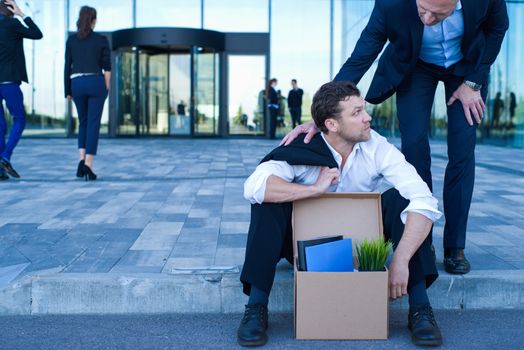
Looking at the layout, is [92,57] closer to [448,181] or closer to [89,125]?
[89,125]

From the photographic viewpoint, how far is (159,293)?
3.23 metres

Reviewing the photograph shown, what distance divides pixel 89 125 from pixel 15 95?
2.89 feet

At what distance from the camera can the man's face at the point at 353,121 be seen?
3014 mm

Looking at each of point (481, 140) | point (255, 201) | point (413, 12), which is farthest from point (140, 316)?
point (481, 140)

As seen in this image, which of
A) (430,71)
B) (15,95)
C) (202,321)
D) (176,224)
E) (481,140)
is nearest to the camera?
(202,321)

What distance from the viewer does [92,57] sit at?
7578mm

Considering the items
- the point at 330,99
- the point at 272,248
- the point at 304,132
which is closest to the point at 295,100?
the point at 304,132

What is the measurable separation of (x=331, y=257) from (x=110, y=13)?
1883 centimetres

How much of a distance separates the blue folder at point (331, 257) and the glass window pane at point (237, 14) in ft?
59.6

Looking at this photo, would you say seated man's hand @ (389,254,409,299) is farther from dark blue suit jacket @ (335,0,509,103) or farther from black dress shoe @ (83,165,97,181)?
black dress shoe @ (83,165,97,181)

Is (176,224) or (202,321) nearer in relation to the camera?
(202,321)

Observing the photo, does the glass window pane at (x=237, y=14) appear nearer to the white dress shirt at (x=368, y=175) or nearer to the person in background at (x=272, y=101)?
the person in background at (x=272, y=101)

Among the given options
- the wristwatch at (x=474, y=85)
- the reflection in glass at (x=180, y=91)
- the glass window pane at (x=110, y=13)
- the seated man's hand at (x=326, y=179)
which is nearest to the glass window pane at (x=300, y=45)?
the reflection in glass at (x=180, y=91)

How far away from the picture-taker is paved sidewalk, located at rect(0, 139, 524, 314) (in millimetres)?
3227
